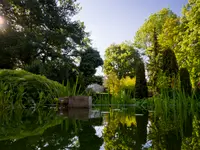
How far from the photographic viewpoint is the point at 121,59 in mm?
38938

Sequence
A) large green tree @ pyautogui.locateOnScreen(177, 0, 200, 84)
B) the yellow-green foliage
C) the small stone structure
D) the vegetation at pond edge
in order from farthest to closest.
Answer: large green tree @ pyautogui.locateOnScreen(177, 0, 200, 84) → the vegetation at pond edge → the yellow-green foliage → the small stone structure

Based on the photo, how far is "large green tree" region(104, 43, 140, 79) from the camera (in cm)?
3734

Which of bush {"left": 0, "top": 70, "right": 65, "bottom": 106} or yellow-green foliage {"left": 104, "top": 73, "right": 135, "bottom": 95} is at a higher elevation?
yellow-green foliage {"left": 104, "top": 73, "right": 135, "bottom": 95}

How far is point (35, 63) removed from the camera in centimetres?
1356

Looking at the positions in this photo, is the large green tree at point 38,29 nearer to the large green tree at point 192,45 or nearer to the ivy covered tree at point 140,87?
the ivy covered tree at point 140,87

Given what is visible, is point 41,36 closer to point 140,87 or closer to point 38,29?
point 38,29

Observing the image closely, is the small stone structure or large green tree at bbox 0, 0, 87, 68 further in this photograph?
large green tree at bbox 0, 0, 87, 68

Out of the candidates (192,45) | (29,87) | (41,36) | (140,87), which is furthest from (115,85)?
(29,87)

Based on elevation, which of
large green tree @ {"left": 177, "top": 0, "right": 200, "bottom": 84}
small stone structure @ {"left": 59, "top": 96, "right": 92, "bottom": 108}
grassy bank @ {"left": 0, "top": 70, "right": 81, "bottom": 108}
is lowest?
small stone structure @ {"left": 59, "top": 96, "right": 92, "bottom": 108}

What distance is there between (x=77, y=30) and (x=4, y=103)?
15.0m

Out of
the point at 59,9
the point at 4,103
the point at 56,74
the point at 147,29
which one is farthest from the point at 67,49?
the point at 4,103

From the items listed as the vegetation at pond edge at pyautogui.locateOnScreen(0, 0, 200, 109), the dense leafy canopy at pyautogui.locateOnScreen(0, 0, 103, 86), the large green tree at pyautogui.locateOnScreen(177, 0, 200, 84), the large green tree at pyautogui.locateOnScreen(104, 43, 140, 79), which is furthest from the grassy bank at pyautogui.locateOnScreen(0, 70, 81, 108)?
the large green tree at pyautogui.locateOnScreen(104, 43, 140, 79)

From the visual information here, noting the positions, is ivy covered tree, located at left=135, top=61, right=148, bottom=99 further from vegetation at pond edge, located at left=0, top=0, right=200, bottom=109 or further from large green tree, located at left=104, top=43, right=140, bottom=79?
large green tree, located at left=104, top=43, right=140, bottom=79

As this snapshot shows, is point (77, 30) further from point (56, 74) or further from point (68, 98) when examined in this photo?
point (68, 98)
